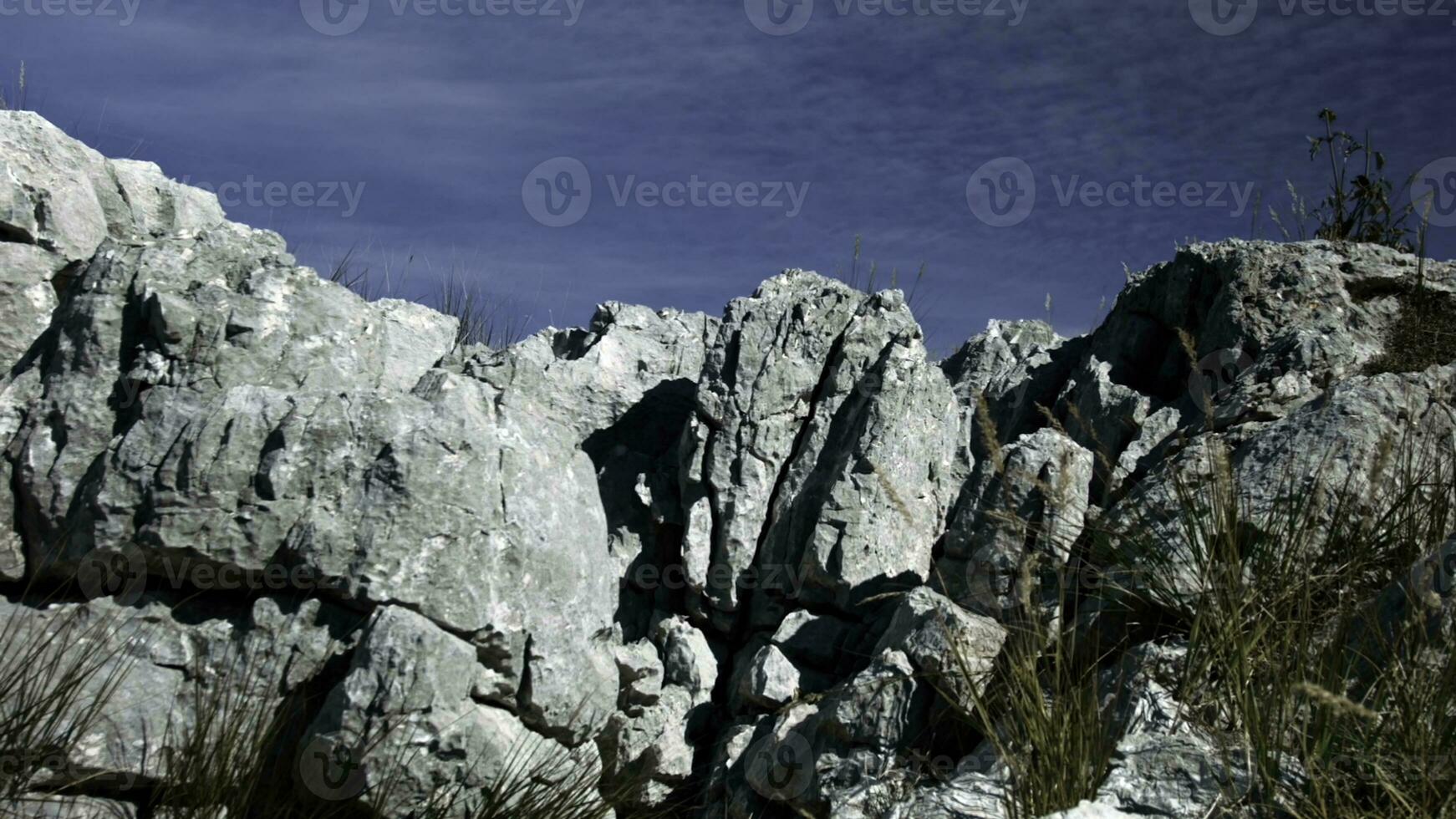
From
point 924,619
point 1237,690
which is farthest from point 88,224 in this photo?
point 1237,690

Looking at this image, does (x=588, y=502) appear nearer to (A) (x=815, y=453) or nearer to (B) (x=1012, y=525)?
(A) (x=815, y=453)

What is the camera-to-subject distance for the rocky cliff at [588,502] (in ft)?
16.8

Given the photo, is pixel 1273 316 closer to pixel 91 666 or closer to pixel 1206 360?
pixel 1206 360

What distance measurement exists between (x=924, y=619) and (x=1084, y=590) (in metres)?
0.78

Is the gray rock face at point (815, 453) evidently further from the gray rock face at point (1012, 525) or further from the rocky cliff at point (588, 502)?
the gray rock face at point (1012, 525)

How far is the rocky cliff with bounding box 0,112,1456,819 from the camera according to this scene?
5113 millimetres

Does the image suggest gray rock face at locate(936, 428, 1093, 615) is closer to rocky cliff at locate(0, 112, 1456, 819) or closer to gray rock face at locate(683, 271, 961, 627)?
rocky cliff at locate(0, 112, 1456, 819)

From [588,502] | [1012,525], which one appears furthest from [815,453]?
[588,502]

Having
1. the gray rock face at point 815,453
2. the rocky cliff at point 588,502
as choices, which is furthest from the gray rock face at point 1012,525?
the gray rock face at point 815,453

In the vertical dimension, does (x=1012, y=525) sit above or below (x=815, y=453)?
below

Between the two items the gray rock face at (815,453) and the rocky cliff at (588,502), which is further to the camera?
the gray rock face at (815,453)

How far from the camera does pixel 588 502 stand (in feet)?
20.4

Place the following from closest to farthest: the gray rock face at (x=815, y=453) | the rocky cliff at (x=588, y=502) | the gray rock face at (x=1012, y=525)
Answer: the rocky cliff at (x=588, y=502), the gray rock face at (x=1012, y=525), the gray rock face at (x=815, y=453)

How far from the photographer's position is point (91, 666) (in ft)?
15.3
